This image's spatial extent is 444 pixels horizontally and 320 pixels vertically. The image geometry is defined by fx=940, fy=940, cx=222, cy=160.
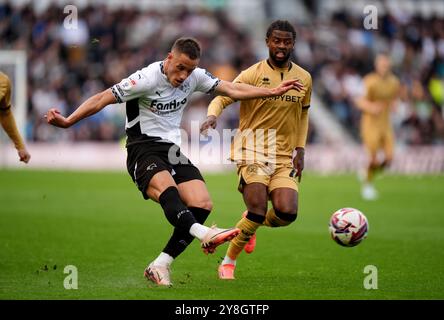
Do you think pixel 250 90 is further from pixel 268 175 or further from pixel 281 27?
pixel 268 175

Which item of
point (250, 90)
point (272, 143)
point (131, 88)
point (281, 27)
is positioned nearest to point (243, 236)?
point (272, 143)

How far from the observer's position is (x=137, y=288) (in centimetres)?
960

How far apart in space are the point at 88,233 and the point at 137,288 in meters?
5.55

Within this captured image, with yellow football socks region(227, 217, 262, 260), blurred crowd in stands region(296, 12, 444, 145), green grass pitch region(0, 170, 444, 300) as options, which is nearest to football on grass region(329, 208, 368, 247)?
green grass pitch region(0, 170, 444, 300)

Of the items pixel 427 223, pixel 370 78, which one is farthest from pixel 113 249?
pixel 370 78

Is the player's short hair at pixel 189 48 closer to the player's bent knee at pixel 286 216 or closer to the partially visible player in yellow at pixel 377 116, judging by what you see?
the player's bent knee at pixel 286 216

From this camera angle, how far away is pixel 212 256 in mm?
12672

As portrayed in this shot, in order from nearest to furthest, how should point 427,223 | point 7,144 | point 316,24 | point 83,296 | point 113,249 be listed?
1. point 83,296
2. point 113,249
3. point 427,223
4. point 7,144
5. point 316,24

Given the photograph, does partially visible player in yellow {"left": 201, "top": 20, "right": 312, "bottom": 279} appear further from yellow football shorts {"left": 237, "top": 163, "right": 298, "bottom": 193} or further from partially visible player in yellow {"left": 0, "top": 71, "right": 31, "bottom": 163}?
partially visible player in yellow {"left": 0, "top": 71, "right": 31, "bottom": 163}

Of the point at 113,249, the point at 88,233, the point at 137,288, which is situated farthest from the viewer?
the point at 88,233

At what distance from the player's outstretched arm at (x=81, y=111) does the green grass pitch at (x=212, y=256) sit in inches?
66.8

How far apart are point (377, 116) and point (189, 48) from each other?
1305 centimetres

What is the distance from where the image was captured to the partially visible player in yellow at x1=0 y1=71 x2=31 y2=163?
11.4m

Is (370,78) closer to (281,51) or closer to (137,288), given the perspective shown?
(281,51)
